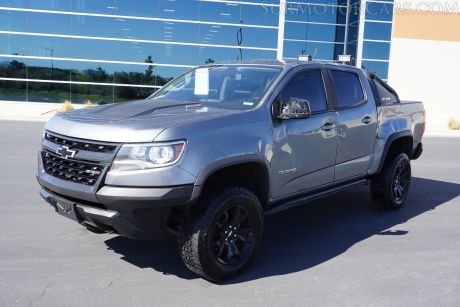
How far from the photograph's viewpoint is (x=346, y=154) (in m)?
5.60

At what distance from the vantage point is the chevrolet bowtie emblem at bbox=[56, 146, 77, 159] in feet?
12.8

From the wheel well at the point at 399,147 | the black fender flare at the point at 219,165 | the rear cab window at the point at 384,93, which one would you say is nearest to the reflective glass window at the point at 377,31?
the rear cab window at the point at 384,93

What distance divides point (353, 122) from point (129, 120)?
2.81 metres

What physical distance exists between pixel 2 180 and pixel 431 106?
83.2ft

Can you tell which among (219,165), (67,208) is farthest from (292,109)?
(67,208)

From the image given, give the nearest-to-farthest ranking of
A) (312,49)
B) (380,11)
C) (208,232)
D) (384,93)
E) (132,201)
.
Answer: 1. (132,201)
2. (208,232)
3. (384,93)
4. (380,11)
5. (312,49)

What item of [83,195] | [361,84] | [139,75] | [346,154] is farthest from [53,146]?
[139,75]

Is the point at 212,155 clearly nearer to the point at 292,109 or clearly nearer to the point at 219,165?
the point at 219,165

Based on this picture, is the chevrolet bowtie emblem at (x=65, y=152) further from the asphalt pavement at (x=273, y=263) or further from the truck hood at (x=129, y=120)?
the asphalt pavement at (x=273, y=263)

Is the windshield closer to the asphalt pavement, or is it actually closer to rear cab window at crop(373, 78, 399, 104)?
the asphalt pavement

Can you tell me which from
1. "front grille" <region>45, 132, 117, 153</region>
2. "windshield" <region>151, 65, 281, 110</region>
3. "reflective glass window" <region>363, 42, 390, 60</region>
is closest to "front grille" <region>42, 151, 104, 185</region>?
"front grille" <region>45, 132, 117, 153</region>

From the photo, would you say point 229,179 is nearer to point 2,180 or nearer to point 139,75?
point 2,180

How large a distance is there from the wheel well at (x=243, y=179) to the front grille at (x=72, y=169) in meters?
0.87

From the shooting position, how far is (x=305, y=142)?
16.0 ft
